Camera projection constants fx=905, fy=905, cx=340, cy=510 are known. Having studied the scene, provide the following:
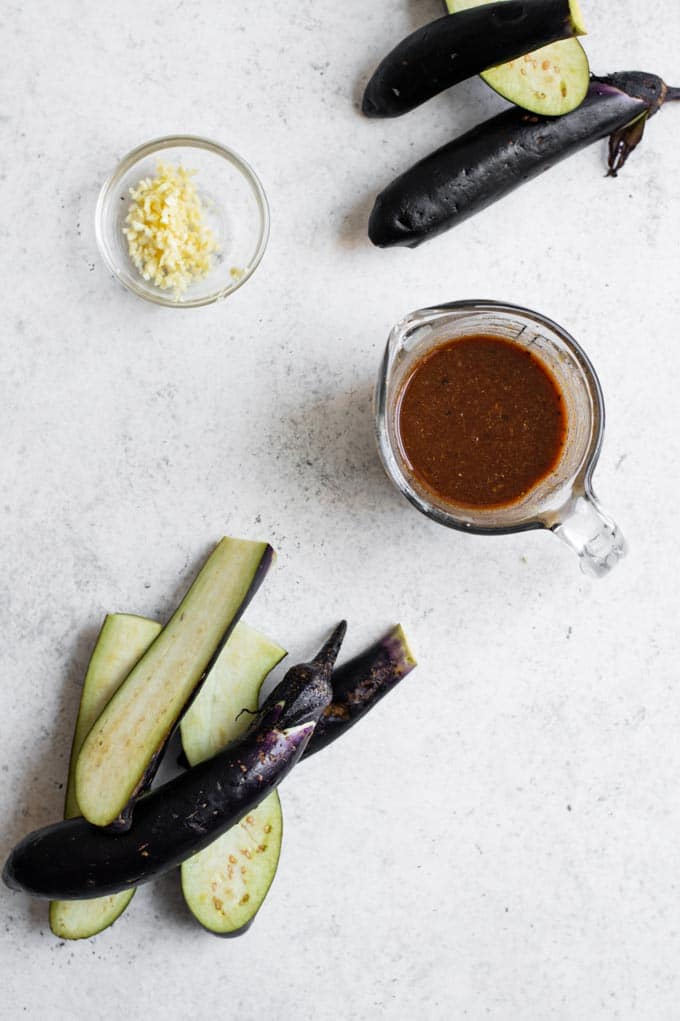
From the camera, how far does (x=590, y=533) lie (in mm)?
1151

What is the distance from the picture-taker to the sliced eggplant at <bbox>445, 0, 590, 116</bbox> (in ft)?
3.95

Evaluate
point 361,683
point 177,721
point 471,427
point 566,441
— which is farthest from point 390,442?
point 177,721

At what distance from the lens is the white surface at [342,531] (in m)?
1.28

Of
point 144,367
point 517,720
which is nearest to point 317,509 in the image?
point 144,367

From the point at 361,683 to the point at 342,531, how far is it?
22cm

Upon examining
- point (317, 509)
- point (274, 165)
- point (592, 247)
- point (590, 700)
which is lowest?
point (590, 700)

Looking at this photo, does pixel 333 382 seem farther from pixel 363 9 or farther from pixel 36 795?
pixel 36 795

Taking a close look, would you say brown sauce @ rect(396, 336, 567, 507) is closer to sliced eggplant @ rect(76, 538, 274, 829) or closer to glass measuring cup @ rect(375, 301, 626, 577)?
glass measuring cup @ rect(375, 301, 626, 577)

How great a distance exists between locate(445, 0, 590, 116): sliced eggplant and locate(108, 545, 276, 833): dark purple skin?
2.26 feet

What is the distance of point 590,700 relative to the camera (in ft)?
4.38

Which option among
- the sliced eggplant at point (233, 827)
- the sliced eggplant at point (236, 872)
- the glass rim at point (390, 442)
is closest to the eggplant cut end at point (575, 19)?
the glass rim at point (390, 442)

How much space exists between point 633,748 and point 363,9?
1.14 meters

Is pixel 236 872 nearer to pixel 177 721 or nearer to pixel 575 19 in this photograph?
pixel 177 721

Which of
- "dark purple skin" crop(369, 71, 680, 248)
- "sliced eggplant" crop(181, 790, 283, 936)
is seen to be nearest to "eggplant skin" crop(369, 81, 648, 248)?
"dark purple skin" crop(369, 71, 680, 248)
